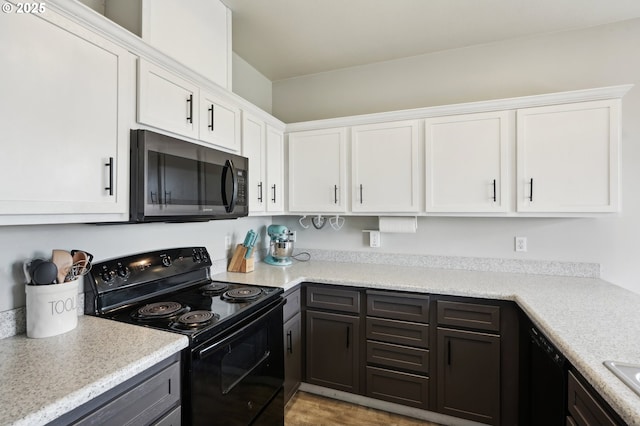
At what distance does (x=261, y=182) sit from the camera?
2385mm

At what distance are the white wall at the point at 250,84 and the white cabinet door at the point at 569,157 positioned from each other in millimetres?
2185

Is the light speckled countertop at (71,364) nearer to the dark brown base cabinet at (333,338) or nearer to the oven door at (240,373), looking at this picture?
the oven door at (240,373)

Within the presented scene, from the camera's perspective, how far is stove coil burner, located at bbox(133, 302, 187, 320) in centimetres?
140

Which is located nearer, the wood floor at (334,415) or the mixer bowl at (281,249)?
the wood floor at (334,415)

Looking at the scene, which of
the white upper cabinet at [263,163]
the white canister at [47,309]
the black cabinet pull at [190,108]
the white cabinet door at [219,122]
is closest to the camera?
the white canister at [47,309]

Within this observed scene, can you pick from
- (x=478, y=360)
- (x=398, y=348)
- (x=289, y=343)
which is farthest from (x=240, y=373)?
(x=478, y=360)

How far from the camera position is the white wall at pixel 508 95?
2.11 meters

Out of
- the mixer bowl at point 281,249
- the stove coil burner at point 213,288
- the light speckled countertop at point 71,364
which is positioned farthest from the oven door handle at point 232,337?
the mixer bowl at point 281,249

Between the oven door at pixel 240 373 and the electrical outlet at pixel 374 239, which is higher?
the electrical outlet at pixel 374 239

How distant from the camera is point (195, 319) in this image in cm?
137

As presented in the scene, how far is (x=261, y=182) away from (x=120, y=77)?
1213 millimetres

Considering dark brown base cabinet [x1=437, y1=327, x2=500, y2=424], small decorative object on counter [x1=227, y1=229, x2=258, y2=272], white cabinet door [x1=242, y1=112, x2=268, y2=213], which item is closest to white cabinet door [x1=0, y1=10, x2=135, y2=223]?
white cabinet door [x1=242, y1=112, x2=268, y2=213]

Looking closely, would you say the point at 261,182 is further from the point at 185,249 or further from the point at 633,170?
the point at 633,170

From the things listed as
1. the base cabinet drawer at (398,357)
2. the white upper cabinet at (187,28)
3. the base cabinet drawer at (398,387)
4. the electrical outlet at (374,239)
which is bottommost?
the base cabinet drawer at (398,387)
